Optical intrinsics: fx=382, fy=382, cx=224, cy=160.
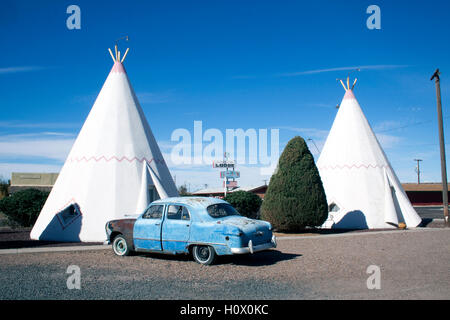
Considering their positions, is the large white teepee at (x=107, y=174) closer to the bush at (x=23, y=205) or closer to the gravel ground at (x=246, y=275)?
the bush at (x=23, y=205)

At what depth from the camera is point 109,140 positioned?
481 inches

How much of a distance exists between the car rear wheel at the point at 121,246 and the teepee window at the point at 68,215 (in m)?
Result: 3.33

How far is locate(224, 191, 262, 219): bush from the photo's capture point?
15.1m

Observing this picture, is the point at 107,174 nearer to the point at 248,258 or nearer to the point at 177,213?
the point at 177,213

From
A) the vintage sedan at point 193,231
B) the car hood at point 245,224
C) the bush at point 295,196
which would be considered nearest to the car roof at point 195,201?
the vintage sedan at point 193,231

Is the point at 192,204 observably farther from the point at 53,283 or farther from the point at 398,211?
the point at 398,211

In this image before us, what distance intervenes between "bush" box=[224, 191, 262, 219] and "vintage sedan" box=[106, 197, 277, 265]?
708 cm

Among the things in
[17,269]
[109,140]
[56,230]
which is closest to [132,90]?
[109,140]

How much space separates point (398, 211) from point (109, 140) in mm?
11711

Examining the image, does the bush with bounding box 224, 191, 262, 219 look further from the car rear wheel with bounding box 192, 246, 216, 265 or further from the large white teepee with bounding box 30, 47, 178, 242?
the car rear wheel with bounding box 192, 246, 216, 265

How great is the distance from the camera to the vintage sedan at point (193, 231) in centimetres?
694

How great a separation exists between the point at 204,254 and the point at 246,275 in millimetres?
1236

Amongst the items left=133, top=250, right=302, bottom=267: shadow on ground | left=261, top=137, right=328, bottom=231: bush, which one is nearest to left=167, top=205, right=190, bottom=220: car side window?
left=133, top=250, right=302, bottom=267: shadow on ground

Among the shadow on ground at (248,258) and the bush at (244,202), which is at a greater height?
the bush at (244,202)
